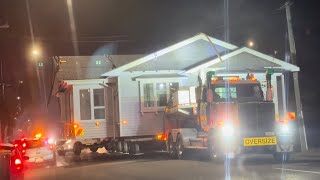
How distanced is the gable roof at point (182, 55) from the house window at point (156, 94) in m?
0.78

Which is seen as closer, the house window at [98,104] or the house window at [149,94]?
the house window at [149,94]

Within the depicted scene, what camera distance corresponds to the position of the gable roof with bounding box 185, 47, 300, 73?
2499 centimetres

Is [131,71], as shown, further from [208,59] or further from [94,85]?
[208,59]

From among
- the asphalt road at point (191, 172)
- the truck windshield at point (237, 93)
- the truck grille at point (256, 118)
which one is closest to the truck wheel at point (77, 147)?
the asphalt road at point (191, 172)

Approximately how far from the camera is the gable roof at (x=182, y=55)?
25.5 m

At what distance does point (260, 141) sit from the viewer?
56.8 ft

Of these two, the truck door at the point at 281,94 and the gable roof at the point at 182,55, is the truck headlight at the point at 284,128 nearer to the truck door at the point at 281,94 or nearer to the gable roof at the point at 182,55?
the truck door at the point at 281,94

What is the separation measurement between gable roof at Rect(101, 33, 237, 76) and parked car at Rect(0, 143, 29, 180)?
16091mm

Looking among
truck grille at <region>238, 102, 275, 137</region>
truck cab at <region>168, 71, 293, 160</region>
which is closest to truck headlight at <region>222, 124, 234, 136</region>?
truck cab at <region>168, 71, 293, 160</region>

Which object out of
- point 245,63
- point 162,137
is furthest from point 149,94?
point 245,63

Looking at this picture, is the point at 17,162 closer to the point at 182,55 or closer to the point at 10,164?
the point at 10,164

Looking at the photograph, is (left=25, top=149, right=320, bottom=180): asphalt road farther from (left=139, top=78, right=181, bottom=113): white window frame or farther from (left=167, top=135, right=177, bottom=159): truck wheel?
(left=139, top=78, right=181, bottom=113): white window frame

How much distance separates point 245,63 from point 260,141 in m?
9.27

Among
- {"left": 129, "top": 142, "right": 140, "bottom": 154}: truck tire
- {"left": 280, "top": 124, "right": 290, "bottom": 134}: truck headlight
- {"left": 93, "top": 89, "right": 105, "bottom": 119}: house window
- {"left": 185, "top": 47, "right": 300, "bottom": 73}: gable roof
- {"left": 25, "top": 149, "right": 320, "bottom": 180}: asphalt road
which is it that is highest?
{"left": 185, "top": 47, "right": 300, "bottom": 73}: gable roof
